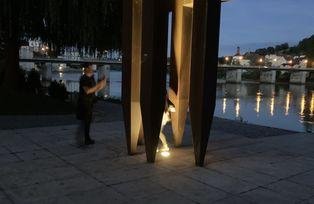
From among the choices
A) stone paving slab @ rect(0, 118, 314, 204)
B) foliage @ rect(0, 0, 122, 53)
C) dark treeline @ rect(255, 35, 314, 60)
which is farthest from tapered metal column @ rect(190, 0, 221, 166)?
dark treeline @ rect(255, 35, 314, 60)

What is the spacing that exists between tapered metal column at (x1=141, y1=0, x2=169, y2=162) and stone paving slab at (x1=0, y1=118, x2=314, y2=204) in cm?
64

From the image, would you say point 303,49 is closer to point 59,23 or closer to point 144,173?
point 59,23

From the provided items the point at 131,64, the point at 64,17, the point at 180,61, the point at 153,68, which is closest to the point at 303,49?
the point at 64,17

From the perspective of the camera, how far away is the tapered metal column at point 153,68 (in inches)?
287

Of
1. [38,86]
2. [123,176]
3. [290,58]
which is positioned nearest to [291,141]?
[123,176]

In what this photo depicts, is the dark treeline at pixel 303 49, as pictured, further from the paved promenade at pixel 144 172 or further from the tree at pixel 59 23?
the paved promenade at pixel 144 172

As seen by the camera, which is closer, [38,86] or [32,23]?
[32,23]

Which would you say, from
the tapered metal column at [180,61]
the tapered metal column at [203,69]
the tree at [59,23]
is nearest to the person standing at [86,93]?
the tapered metal column at [180,61]

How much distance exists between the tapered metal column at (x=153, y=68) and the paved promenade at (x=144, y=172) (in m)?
0.66

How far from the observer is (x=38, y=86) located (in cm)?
2100

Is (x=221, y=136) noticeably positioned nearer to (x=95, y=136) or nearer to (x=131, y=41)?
(x=95, y=136)

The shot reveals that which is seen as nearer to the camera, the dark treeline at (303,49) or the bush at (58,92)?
the bush at (58,92)

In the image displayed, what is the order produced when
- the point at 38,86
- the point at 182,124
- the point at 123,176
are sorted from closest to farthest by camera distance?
the point at 123,176
the point at 182,124
the point at 38,86

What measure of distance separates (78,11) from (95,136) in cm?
596
